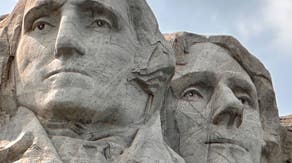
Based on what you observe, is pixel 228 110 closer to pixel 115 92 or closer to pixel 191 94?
pixel 191 94

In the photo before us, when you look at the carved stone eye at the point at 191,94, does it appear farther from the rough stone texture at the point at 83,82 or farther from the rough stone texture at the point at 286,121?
the rough stone texture at the point at 286,121

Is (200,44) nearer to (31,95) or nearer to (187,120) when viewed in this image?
(187,120)

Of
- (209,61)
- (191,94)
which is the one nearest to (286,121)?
(209,61)

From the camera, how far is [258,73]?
390 inches

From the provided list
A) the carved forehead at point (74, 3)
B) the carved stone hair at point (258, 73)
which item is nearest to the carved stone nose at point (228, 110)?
the carved stone hair at point (258, 73)

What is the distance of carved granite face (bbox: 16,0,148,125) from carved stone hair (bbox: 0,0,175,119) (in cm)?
9

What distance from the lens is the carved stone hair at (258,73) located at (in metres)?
9.70

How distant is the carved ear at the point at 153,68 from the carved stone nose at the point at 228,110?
2.18ft

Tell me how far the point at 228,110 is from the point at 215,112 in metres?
0.14

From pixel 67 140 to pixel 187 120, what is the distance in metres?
1.66

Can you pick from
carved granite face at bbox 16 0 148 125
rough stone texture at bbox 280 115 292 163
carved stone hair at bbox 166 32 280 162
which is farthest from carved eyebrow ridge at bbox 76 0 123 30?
rough stone texture at bbox 280 115 292 163

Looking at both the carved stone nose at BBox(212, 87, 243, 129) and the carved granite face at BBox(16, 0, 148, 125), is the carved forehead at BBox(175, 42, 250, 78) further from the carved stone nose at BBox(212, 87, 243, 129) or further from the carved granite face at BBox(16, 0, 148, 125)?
the carved granite face at BBox(16, 0, 148, 125)

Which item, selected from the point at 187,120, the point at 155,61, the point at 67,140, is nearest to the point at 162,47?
the point at 155,61

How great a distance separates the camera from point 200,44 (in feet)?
32.1
